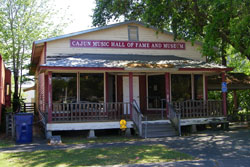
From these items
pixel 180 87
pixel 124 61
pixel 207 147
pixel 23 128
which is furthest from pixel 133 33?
pixel 207 147

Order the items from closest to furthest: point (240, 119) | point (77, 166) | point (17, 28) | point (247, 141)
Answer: point (77, 166), point (247, 141), point (240, 119), point (17, 28)

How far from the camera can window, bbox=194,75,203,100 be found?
51.7ft

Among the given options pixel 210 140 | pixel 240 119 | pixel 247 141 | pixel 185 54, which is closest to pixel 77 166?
pixel 210 140

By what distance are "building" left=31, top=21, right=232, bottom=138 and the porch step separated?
0.35m

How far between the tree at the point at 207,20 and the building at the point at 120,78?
108 centimetres

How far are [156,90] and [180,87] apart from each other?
1.37 metres

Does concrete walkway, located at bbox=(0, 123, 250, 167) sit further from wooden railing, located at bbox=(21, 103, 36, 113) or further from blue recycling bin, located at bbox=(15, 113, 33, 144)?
wooden railing, located at bbox=(21, 103, 36, 113)

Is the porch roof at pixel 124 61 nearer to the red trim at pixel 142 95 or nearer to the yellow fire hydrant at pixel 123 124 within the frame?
the red trim at pixel 142 95

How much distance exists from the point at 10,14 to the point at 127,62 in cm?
1433

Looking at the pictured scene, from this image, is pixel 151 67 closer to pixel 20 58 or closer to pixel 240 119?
pixel 240 119

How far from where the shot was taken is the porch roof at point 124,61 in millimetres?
12609

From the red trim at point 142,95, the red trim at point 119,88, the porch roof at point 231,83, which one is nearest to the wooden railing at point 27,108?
the red trim at point 119,88

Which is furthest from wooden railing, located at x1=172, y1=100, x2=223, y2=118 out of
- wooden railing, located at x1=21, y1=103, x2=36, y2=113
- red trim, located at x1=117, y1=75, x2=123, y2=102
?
wooden railing, located at x1=21, y1=103, x2=36, y2=113

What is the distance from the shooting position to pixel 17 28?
23078 mm
